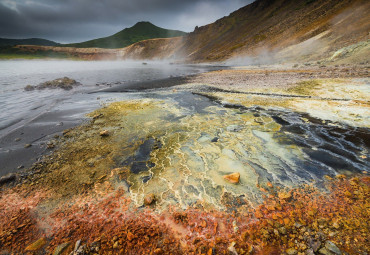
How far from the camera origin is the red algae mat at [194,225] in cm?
320

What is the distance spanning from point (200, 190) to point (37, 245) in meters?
4.07

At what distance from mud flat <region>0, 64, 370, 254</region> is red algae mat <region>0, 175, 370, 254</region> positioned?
22mm

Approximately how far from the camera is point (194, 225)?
3.72 metres

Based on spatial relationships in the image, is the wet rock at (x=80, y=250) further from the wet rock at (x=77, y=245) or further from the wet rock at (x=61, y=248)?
the wet rock at (x=61, y=248)

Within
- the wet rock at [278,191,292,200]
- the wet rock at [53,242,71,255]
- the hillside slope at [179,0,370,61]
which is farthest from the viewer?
the hillside slope at [179,0,370,61]

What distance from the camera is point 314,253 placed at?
292 centimetres

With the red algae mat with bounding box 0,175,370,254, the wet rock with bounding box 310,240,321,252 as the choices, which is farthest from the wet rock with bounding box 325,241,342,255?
the wet rock with bounding box 310,240,321,252

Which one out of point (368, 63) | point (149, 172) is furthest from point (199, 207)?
point (368, 63)

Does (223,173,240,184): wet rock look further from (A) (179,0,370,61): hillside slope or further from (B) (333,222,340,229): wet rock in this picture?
(A) (179,0,370,61): hillside slope

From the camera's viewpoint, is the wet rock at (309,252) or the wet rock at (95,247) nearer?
the wet rock at (309,252)

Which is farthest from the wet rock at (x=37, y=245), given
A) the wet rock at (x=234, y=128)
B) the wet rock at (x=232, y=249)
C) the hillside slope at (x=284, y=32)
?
the hillside slope at (x=284, y=32)

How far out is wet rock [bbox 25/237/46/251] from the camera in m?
3.35

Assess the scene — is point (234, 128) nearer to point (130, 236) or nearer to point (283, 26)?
point (130, 236)

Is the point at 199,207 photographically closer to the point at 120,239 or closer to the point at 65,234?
the point at 120,239
